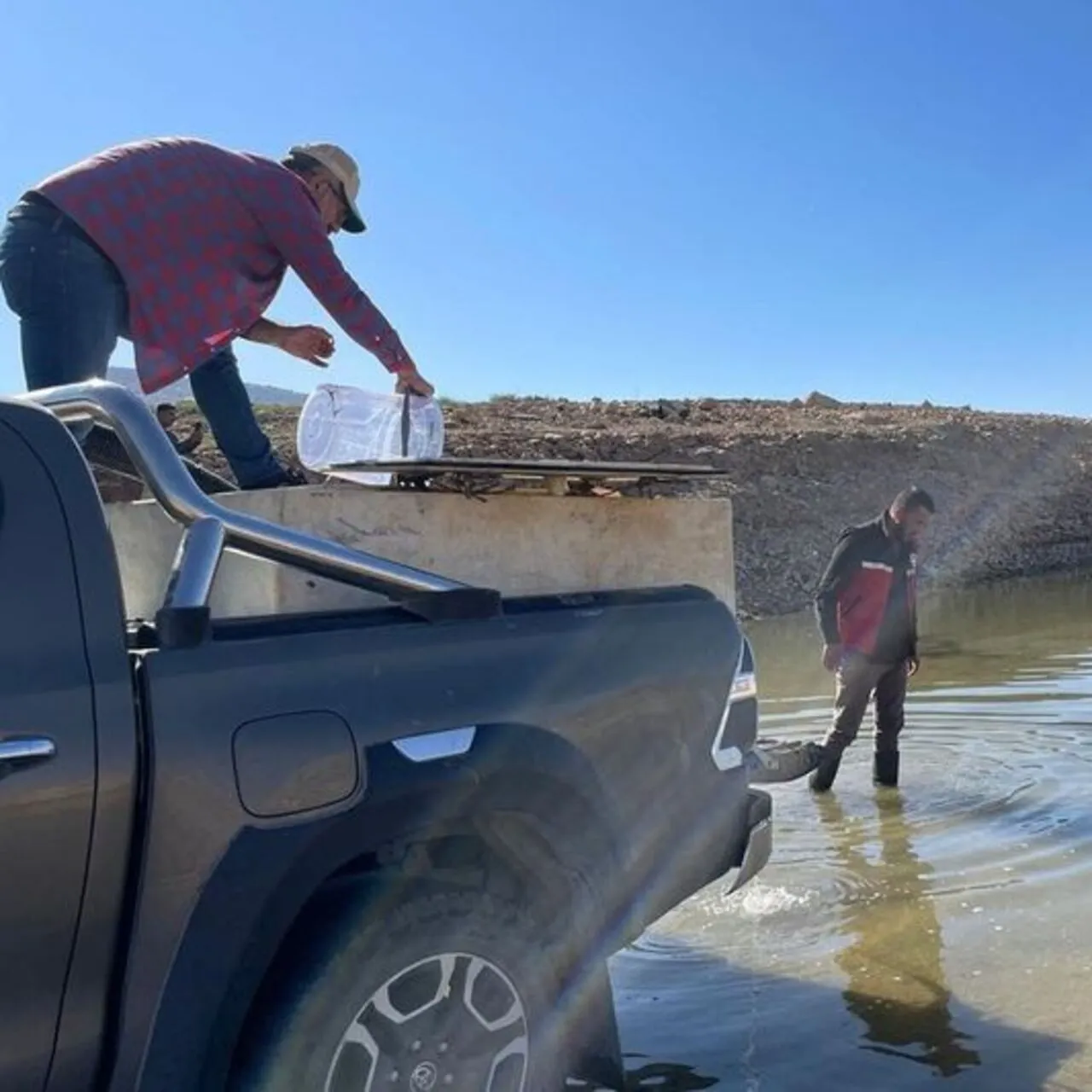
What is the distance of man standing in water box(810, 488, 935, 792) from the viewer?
27.0 feet

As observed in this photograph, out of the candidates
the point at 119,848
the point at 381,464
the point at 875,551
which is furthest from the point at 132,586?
the point at 875,551

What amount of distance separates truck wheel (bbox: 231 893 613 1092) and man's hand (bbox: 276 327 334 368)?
2.49 metres

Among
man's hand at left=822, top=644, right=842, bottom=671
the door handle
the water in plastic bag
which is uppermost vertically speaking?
the water in plastic bag

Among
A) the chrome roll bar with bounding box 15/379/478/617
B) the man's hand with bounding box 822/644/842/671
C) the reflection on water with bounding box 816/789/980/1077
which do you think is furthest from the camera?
the man's hand with bounding box 822/644/842/671

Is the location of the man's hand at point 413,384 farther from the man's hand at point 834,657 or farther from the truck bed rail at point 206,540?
the man's hand at point 834,657

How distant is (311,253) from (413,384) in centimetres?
58

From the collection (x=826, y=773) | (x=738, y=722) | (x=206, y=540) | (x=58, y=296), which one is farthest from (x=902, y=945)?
(x=58, y=296)

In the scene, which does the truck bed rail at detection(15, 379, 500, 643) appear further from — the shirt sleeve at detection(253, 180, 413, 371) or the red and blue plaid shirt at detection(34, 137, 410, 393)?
the shirt sleeve at detection(253, 180, 413, 371)

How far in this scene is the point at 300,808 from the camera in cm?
277

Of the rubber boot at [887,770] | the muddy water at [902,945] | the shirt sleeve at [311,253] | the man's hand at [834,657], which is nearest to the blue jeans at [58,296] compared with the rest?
the shirt sleeve at [311,253]

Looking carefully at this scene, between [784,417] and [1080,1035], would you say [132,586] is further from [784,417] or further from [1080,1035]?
[784,417]

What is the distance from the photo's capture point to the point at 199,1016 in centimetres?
266

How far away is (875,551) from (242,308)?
497 cm

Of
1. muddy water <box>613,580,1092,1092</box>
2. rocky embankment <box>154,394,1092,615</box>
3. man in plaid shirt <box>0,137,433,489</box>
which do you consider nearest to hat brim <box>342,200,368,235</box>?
man in plaid shirt <box>0,137,433,489</box>
